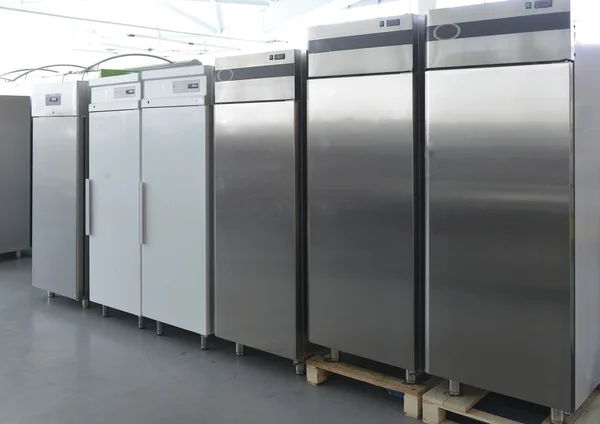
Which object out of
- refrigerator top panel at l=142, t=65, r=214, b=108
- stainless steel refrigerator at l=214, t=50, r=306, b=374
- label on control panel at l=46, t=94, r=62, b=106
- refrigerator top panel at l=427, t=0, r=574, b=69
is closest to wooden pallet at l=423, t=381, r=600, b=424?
stainless steel refrigerator at l=214, t=50, r=306, b=374

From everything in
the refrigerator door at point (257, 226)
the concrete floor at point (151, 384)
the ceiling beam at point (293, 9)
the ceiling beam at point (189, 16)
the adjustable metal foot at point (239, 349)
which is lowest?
the concrete floor at point (151, 384)

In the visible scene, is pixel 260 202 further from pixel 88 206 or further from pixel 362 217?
pixel 88 206

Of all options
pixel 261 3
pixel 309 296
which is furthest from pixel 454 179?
pixel 261 3

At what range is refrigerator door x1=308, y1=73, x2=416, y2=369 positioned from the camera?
8.82ft

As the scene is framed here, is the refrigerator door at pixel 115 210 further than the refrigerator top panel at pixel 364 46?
Yes

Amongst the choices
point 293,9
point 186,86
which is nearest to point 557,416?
point 186,86

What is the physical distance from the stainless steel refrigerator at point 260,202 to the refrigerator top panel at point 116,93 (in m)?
0.76

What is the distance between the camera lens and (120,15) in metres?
6.75

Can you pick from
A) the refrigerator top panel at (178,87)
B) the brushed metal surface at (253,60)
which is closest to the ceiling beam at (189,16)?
the refrigerator top panel at (178,87)

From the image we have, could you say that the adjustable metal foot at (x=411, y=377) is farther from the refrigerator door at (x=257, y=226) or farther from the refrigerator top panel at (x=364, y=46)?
the refrigerator top panel at (x=364, y=46)

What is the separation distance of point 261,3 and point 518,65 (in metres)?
5.48

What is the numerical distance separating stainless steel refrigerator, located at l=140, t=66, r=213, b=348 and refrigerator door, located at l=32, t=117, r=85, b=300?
0.84 m

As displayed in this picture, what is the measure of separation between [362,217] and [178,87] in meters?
1.50

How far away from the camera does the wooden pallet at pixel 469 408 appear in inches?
95.8
